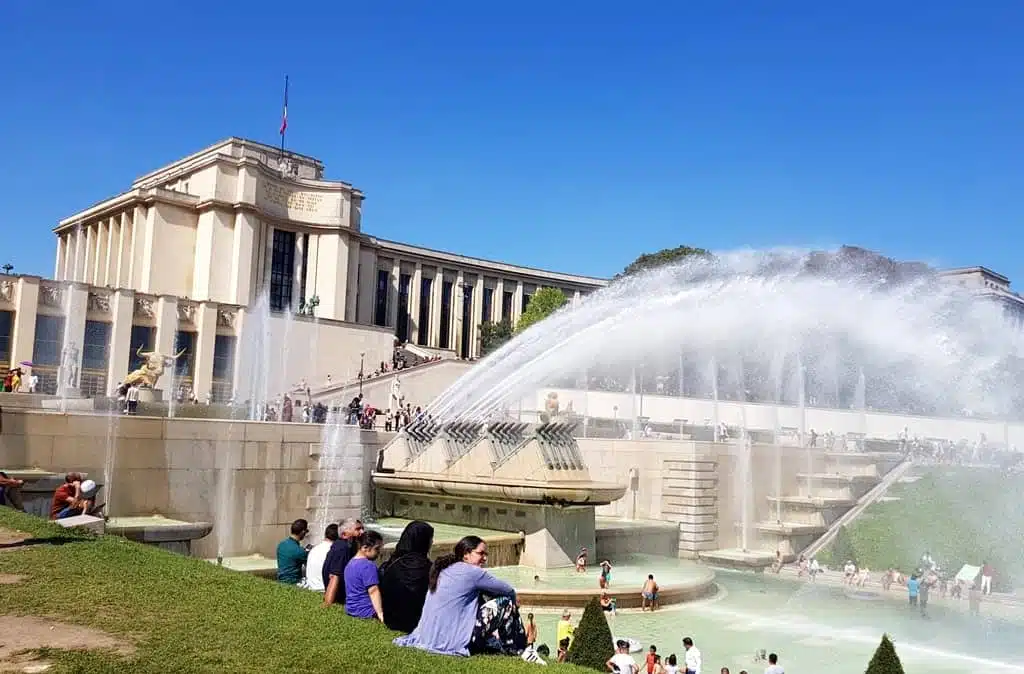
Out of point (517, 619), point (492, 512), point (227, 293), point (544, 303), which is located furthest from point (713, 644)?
point (544, 303)

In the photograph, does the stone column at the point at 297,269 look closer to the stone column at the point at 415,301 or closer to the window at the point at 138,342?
the stone column at the point at 415,301

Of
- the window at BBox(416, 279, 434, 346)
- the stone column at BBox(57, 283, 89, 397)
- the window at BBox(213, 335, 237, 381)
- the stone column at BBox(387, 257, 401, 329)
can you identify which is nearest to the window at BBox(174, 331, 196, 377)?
the window at BBox(213, 335, 237, 381)

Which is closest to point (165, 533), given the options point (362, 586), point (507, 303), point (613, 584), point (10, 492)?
point (10, 492)

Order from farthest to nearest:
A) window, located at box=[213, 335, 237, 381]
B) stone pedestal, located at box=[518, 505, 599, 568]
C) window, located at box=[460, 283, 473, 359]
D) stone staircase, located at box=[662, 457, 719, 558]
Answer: window, located at box=[460, 283, 473, 359] < window, located at box=[213, 335, 237, 381] < stone staircase, located at box=[662, 457, 719, 558] < stone pedestal, located at box=[518, 505, 599, 568]

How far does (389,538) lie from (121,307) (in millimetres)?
36048

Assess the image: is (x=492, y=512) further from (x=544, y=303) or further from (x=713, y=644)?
(x=544, y=303)

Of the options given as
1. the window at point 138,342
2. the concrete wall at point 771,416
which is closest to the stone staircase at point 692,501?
the concrete wall at point 771,416

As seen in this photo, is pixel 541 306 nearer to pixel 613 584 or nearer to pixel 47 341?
pixel 47 341

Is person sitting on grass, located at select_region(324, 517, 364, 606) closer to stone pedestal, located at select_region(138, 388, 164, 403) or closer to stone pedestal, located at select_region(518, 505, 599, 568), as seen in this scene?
stone pedestal, located at select_region(518, 505, 599, 568)

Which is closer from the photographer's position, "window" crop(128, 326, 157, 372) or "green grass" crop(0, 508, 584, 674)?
"green grass" crop(0, 508, 584, 674)

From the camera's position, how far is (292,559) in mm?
10180

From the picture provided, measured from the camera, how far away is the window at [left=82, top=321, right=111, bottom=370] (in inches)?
1902

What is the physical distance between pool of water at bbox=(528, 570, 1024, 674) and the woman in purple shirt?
29.1ft

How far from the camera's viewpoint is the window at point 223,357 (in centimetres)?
5506
